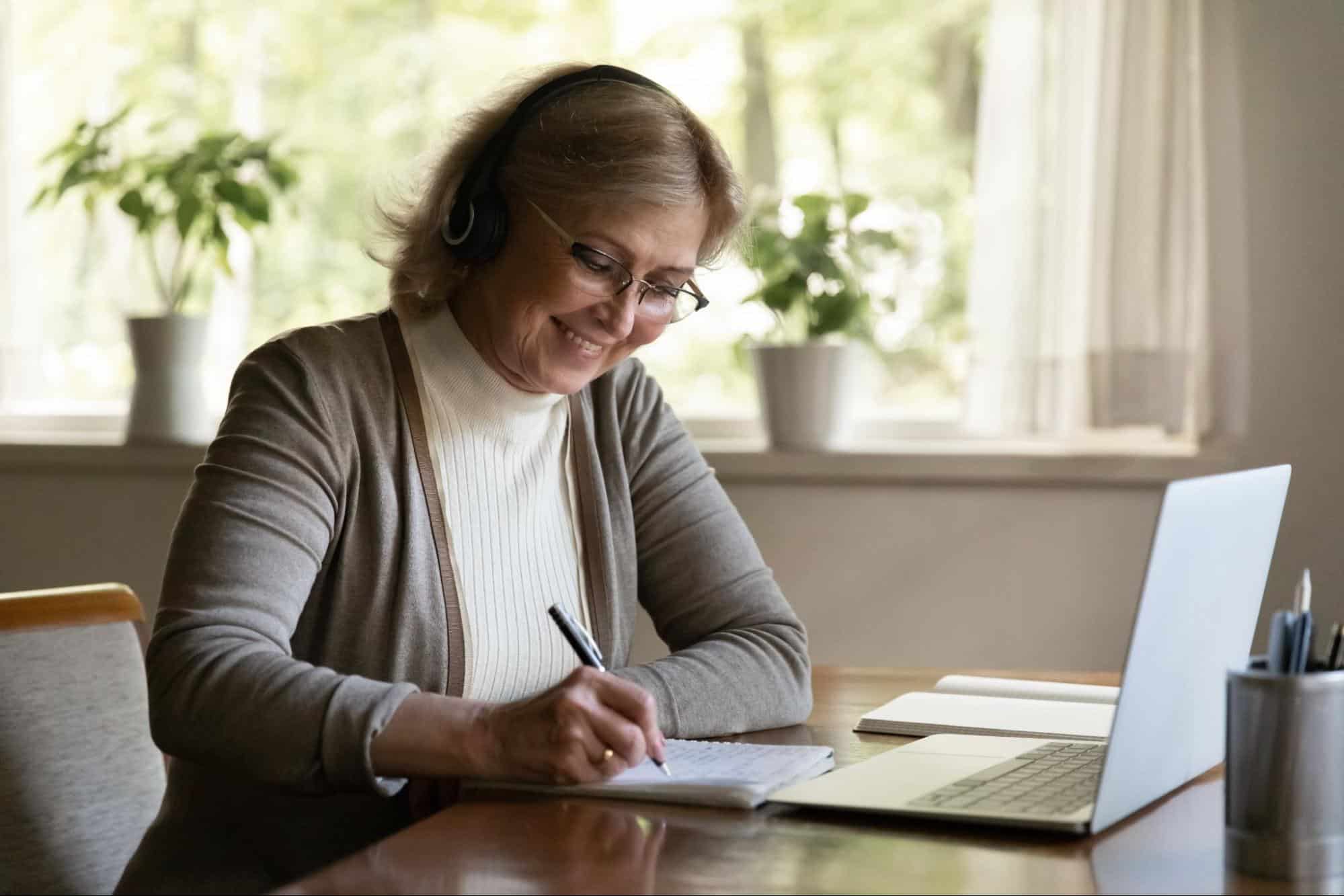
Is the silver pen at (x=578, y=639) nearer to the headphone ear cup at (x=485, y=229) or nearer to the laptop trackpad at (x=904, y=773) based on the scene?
the laptop trackpad at (x=904, y=773)

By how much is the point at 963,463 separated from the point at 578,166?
3.96 feet

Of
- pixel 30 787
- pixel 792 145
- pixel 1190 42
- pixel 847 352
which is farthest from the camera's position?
pixel 792 145

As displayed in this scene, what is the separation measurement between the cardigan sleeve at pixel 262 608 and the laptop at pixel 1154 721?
0.35 metres

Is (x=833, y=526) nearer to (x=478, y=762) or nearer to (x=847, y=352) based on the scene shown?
(x=847, y=352)

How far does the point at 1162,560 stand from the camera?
0.91 metres

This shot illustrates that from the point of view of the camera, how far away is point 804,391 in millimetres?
2590

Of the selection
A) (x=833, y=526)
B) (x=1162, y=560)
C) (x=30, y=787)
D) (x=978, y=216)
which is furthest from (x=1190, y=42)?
(x=30, y=787)

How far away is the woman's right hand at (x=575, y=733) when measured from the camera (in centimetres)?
110

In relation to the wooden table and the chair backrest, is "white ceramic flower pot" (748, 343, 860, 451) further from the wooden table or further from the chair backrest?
the wooden table

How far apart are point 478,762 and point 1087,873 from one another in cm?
45

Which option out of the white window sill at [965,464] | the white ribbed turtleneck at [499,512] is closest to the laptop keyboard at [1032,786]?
the white ribbed turtleneck at [499,512]

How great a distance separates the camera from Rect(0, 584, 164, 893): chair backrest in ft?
4.91

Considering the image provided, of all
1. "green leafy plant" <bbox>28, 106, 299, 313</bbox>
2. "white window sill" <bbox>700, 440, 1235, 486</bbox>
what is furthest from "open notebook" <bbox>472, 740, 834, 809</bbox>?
"green leafy plant" <bbox>28, 106, 299, 313</bbox>

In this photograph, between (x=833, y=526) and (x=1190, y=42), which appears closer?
(x=1190, y=42)
